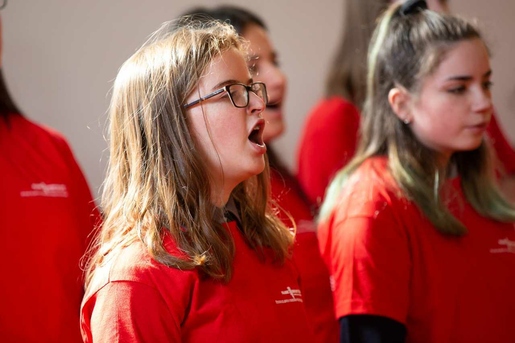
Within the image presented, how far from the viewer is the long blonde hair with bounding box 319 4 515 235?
1960 mm

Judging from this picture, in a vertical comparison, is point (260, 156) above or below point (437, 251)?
above

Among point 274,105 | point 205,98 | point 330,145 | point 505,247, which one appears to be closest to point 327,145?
point 330,145

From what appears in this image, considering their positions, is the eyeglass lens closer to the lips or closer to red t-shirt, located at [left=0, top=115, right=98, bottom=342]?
red t-shirt, located at [left=0, top=115, right=98, bottom=342]

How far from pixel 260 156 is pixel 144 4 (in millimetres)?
1490

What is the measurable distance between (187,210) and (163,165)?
9 cm

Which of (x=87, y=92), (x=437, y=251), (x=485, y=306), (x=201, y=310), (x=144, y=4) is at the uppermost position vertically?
(x=144, y=4)

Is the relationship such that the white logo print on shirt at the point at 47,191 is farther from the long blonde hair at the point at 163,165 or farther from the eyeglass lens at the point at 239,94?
the eyeglass lens at the point at 239,94

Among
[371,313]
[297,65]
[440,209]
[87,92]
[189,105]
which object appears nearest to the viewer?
[189,105]

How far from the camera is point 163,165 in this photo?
143 centimetres

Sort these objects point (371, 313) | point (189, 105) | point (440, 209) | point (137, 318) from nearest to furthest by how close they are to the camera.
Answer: point (137, 318) → point (189, 105) → point (371, 313) → point (440, 209)

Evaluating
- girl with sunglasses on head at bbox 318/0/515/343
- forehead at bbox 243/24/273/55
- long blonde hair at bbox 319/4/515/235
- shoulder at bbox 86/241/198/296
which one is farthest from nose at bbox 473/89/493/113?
shoulder at bbox 86/241/198/296

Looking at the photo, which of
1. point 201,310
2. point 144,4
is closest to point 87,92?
point 144,4

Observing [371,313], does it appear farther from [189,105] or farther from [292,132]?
[292,132]

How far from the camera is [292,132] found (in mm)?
3186
